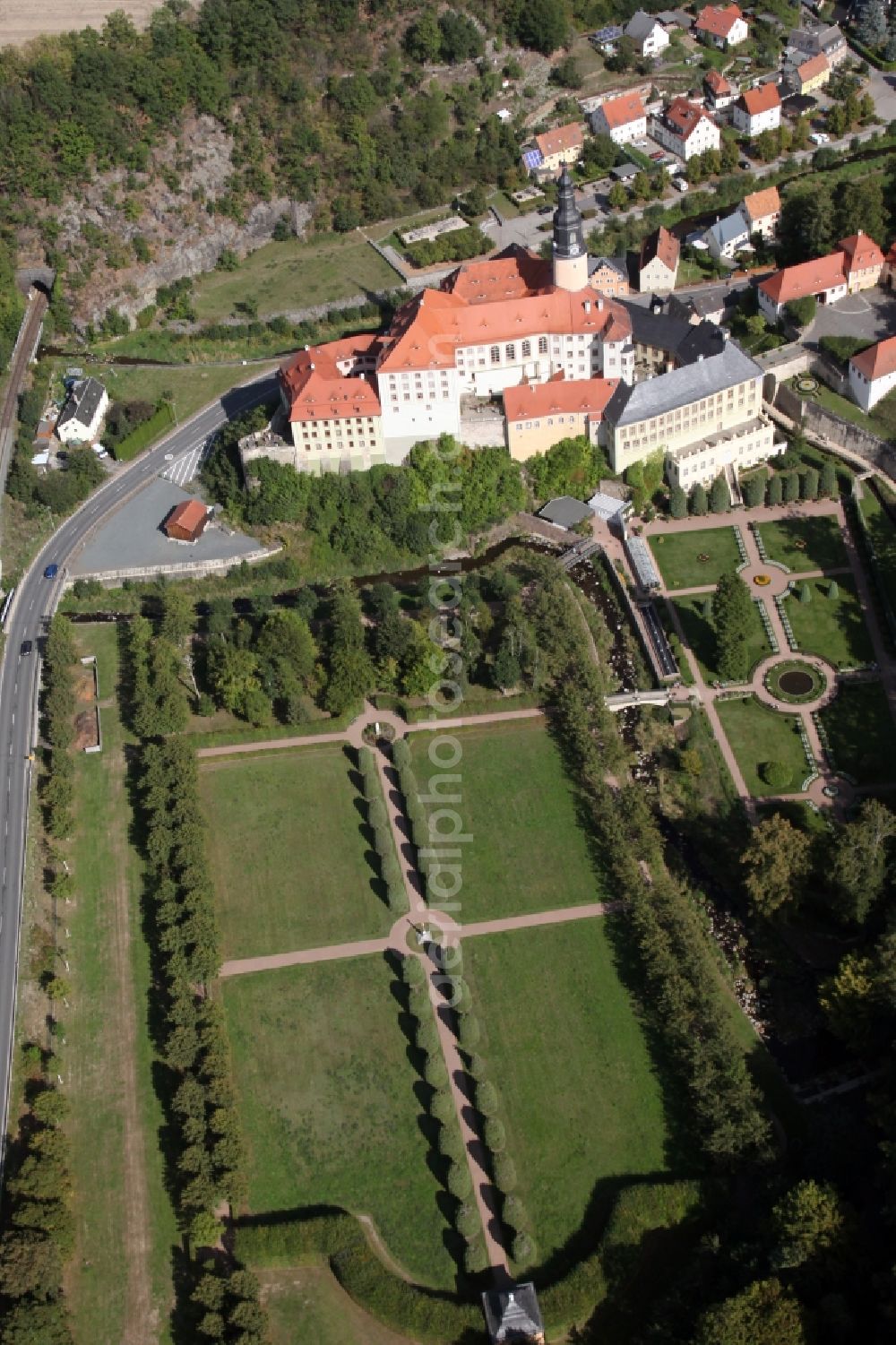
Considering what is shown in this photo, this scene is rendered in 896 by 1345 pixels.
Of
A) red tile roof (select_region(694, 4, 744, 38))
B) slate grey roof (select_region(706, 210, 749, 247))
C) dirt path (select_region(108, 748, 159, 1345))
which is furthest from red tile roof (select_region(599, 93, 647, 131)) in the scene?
dirt path (select_region(108, 748, 159, 1345))

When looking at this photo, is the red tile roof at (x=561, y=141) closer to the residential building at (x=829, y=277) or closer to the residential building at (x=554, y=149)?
the residential building at (x=554, y=149)

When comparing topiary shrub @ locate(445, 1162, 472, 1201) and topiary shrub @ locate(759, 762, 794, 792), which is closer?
Result: topiary shrub @ locate(445, 1162, 472, 1201)

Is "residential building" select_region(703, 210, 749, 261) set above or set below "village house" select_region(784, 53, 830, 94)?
below

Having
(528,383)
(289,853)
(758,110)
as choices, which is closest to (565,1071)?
(289,853)

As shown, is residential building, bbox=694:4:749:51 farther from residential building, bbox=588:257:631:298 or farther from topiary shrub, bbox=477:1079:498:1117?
topiary shrub, bbox=477:1079:498:1117

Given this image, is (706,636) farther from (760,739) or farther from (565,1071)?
(565,1071)

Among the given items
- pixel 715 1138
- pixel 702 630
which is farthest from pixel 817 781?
pixel 715 1138

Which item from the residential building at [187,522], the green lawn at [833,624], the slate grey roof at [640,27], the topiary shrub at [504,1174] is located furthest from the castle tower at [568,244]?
the topiary shrub at [504,1174]
